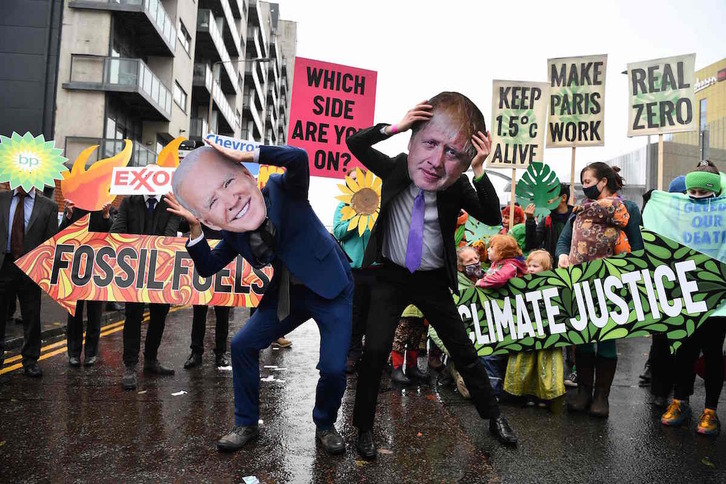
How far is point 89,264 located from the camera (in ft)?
21.2

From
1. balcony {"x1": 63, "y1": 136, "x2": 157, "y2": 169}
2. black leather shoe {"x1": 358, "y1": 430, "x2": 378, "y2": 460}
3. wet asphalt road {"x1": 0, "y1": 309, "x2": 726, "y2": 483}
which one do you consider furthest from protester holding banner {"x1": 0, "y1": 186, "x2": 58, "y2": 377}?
balcony {"x1": 63, "y1": 136, "x2": 157, "y2": 169}

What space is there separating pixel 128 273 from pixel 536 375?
13.8 ft

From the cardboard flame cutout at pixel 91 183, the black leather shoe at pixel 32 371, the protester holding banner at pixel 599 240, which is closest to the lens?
the protester holding banner at pixel 599 240

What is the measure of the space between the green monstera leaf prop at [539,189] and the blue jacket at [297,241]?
411cm

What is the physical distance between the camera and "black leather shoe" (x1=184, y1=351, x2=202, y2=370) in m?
6.43

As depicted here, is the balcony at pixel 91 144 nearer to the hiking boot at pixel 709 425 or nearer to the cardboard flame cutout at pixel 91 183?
the cardboard flame cutout at pixel 91 183

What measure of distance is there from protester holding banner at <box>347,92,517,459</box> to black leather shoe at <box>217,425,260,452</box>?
67 cm

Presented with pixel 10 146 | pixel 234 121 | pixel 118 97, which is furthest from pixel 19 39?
pixel 234 121

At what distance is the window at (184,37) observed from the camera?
30688 millimetres

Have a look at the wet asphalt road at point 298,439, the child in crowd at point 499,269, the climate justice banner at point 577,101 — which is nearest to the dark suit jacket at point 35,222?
the wet asphalt road at point 298,439

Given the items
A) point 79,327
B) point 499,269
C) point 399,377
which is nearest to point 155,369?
point 79,327

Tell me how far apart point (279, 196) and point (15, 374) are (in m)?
3.87

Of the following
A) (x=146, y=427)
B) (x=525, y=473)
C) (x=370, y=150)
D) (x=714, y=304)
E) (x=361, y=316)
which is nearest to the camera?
(x=525, y=473)

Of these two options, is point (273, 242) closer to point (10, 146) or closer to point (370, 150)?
point (370, 150)
